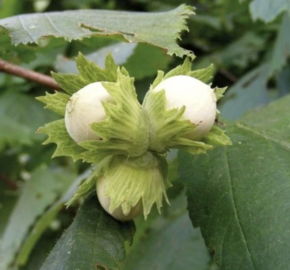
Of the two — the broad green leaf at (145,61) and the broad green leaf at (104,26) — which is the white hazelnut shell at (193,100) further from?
the broad green leaf at (145,61)

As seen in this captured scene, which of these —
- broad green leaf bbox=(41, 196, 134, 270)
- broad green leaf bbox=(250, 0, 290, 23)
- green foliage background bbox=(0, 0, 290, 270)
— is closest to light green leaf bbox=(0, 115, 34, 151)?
green foliage background bbox=(0, 0, 290, 270)

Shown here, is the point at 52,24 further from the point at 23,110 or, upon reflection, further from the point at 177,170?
the point at 23,110

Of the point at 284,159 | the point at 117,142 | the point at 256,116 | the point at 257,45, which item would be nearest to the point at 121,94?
the point at 117,142

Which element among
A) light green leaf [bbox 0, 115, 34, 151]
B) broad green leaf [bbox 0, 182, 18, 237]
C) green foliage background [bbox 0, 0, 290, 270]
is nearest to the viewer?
green foliage background [bbox 0, 0, 290, 270]

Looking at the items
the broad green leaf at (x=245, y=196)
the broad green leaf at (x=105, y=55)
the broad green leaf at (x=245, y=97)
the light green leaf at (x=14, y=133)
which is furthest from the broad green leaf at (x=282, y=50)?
the light green leaf at (x=14, y=133)

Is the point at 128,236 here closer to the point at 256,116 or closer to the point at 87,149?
the point at 87,149

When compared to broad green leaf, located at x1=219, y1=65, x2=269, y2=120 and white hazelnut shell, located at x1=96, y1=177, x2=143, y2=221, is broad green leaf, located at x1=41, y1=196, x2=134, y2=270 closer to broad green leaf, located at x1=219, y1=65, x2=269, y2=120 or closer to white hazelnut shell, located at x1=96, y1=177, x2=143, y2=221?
white hazelnut shell, located at x1=96, y1=177, x2=143, y2=221

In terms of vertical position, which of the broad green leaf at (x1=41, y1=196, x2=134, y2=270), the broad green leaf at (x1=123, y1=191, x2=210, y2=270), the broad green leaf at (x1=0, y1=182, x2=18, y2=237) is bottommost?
the broad green leaf at (x1=0, y1=182, x2=18, y2=237)
